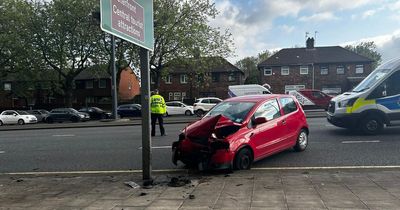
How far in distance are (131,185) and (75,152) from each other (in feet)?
16.7

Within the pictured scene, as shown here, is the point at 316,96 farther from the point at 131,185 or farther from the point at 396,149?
the point at 131,185

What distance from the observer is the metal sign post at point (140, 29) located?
17.4ft

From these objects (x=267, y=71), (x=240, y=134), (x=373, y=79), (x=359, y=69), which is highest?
(x=267, y=71)

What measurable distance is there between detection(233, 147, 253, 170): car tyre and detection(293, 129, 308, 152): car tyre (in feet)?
7.33

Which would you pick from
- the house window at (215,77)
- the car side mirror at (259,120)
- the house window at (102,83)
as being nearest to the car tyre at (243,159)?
the car side mirror at (259,120)

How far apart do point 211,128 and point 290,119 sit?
2.70 meters

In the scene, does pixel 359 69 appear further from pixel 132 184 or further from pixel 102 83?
pixel 132 184

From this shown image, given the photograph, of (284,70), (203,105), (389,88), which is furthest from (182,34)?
(389,88)

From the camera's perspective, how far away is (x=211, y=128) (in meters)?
6.77

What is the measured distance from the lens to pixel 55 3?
117 feet

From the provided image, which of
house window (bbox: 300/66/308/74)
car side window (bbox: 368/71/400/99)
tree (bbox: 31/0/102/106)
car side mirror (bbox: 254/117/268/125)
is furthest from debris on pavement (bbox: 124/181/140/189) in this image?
house window (bbox: 300/66/308/74)

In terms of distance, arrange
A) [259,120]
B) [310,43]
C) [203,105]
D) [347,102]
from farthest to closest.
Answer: [310,43] < [203,105] < [347,102] < [259,120]

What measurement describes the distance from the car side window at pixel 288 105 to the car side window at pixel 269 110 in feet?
0.92

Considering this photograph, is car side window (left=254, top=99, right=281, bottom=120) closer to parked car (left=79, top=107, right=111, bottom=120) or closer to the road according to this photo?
the road
